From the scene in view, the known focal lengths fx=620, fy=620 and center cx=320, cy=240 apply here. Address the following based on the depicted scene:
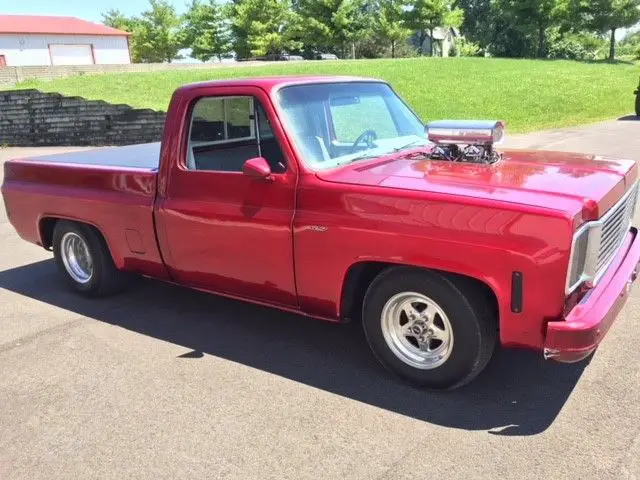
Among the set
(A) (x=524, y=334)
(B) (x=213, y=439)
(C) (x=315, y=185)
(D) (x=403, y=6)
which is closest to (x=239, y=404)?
(B) (x=213, y=439)

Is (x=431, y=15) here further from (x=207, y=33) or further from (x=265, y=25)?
(x=207, y=33)

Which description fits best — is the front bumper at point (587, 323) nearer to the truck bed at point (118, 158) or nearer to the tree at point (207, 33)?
the truck bed at point (118, 158)

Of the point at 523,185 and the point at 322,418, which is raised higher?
the point at 523,185

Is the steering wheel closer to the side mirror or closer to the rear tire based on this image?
the side mirror

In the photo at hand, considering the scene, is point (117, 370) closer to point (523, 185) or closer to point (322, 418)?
point (322, 418)

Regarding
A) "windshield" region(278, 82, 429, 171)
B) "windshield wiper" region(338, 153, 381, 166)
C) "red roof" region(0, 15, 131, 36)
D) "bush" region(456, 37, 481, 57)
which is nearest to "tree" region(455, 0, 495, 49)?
"bush" region(456, 37, 481, 57)

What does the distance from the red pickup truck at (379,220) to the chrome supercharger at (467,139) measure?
0.01 metres

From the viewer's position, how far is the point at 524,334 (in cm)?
307

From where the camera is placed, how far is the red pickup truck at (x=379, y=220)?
3.02 metres

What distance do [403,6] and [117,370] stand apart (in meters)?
49.9

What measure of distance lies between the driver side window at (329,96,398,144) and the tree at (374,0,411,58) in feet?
158

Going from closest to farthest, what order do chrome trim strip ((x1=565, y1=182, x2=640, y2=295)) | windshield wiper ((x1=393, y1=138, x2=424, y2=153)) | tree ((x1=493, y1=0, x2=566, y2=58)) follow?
chrome trim strip ((x1=565, y1=182, x2=640, y2=295)), windshield wiper ((x1=393, y1=138, x2=424, y2=153)), tree ((x1=493, y1=0, x2=566, y2=58))

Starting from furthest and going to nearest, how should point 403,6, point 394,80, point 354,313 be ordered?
point 403,6, point 394,80, point 354,313

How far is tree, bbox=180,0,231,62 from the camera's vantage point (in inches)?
2227
